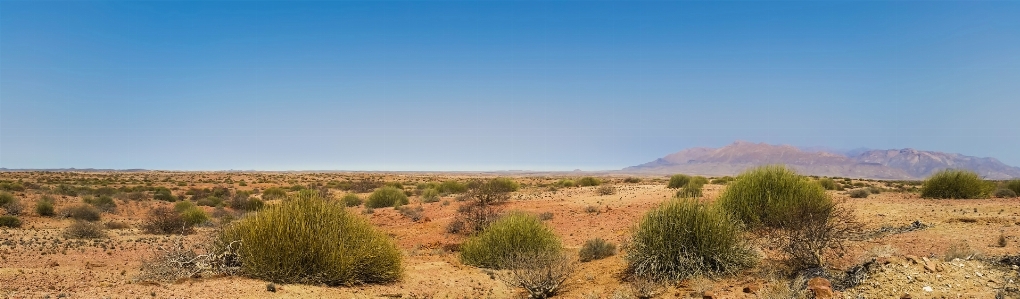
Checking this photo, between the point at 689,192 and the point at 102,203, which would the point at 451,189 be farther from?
the point at 689,192

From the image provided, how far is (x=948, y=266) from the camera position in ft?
24.5

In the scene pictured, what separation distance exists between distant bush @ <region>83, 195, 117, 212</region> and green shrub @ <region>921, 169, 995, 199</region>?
37880 millimetres

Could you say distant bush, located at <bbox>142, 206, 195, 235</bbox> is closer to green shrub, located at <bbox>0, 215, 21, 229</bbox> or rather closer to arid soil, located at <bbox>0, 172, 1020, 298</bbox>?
arid soil, located at <bbox>0, 172, 1020, 298</bbox>

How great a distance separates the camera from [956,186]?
891 inches

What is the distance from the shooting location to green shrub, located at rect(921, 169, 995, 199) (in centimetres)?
2238

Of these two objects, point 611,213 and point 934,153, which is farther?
point 934,153

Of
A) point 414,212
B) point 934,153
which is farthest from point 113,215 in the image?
point 934,153

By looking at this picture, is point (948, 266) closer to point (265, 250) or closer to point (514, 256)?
point (514, 256)

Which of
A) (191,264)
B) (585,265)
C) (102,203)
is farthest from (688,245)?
(102,203)

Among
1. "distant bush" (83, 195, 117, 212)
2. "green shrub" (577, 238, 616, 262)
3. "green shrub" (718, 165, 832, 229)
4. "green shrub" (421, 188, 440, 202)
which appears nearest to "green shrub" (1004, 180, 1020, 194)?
"green shrub" (718, 165, 832, 229)

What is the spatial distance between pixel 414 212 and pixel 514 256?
13064mm

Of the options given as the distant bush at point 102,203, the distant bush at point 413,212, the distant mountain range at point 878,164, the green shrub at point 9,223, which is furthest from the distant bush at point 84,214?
the distant mountain range at point 878,164

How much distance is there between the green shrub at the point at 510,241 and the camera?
42.6 ft

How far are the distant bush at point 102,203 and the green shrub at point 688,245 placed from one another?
2750cm
